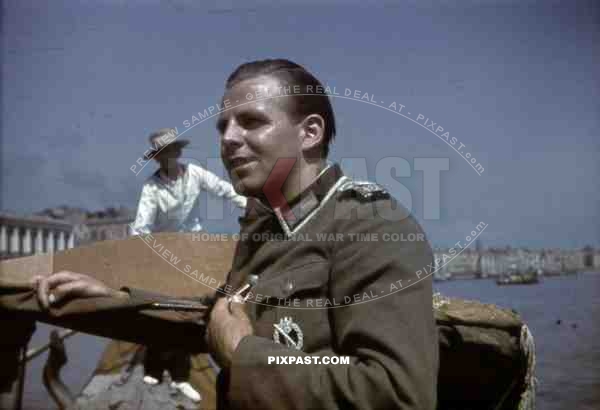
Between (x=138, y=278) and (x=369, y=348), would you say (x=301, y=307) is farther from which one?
(x=138, y=278)

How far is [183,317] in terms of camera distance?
1.40m

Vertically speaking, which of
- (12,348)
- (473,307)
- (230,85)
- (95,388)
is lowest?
(95,388)

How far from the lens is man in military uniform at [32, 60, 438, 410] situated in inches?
38.2

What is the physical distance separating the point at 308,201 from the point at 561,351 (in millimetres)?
4278

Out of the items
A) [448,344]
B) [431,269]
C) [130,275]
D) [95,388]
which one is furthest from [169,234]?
[95,388]

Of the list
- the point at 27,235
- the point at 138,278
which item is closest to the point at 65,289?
the point at 138,278

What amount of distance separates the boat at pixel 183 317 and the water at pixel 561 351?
33.7 inches

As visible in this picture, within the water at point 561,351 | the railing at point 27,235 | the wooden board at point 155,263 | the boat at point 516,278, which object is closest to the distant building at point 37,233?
the railing at point 27,235

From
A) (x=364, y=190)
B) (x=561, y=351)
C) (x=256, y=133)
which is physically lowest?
(x=561, y=351)

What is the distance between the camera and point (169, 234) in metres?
2.36

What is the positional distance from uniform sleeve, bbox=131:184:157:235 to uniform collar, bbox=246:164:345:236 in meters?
3.09

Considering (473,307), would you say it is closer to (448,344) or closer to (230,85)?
(448,344)

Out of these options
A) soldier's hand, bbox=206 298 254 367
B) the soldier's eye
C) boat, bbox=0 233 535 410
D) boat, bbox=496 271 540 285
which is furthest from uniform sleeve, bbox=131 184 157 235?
boat, bbox=496 271 540 285

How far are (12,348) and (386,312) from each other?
1.23 meters
